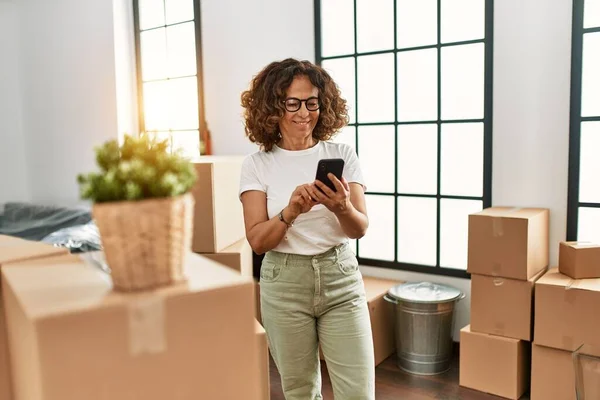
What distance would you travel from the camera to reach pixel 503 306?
8.88ft

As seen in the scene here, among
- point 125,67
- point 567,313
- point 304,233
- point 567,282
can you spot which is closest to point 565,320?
point 567,313

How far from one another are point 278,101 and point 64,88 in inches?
165

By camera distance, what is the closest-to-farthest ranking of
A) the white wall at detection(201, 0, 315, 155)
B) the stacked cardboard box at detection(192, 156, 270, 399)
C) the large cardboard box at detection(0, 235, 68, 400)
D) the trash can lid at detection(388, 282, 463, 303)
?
1. the large cardboard box at detection(0, 235, 68, 400)
2. the stacked cardboard box at detection(192, 156, 270, 399)
3. the trash can lid at detection(388, 282, 463, 303)
4. the white wall at detection(201, 0, 315, 155)

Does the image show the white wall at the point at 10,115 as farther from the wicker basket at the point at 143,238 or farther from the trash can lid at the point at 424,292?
the wicker basket at the point at 143,238

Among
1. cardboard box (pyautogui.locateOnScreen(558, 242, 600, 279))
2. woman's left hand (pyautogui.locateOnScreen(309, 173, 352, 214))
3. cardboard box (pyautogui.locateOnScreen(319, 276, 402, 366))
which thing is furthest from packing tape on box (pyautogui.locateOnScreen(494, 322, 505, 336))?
woman's left hand (pyautogui.locateOnScreen(309, 173, 352, 214))

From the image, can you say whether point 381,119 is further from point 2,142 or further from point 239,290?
point 2,142

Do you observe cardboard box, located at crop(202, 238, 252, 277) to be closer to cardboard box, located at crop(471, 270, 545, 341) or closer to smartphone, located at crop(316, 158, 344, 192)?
cardboard box, located at crop(471, 270, 545, 341)

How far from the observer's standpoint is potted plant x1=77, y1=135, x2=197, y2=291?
726 mm

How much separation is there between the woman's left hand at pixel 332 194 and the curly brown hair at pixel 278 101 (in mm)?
324

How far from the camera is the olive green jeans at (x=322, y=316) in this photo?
1688 mm

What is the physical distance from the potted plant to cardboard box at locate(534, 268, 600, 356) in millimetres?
2159

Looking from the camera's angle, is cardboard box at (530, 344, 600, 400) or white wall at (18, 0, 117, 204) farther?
white wall at (18, 0, 117, 204)

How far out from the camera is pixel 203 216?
2.76 m

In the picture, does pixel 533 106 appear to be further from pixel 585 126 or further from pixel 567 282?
pixel 567 282
